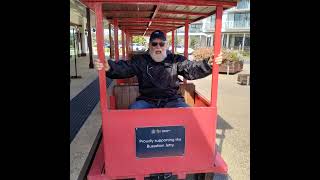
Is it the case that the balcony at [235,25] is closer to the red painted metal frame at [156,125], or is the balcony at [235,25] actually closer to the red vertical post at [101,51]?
the red painted metal frame at [156,125]

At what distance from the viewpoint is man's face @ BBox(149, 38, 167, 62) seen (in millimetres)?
3359

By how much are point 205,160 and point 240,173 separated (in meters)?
0.92

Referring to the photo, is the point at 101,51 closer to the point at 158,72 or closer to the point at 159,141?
the point at 158,72

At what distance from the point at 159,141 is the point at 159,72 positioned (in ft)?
3.05

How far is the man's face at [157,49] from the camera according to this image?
3359 millimetres

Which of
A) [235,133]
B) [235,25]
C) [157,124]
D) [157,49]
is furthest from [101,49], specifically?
[235,25]

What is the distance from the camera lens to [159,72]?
11.0 feet

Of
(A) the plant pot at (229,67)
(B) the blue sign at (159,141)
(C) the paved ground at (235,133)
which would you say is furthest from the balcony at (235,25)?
(B) the blue sign at (159,141)

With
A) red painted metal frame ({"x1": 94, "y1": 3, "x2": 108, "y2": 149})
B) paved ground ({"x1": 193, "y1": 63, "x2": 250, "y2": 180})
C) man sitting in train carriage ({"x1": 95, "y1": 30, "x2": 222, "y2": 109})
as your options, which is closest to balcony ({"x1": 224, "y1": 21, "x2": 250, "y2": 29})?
paved ground ({"x1": 193, "y1": 63, "x2": 250, "y2": 180})

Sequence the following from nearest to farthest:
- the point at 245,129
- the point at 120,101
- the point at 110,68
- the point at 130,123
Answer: the point at 130,123 → the point at 110,68 → the point at 120,101 → the point at 245,129

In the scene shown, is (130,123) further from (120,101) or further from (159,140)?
(120,101)

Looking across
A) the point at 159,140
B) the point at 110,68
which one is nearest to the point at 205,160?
the point at 159,140

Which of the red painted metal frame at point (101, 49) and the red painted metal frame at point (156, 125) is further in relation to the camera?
the red painted metal frame at point (156, 125)
